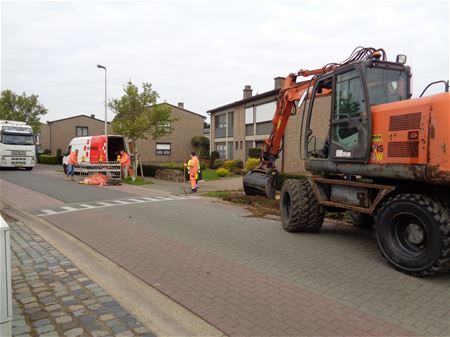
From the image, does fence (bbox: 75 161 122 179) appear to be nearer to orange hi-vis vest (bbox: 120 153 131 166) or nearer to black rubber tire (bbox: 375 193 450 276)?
orange hi-vis vest (bbox: 120 153 131 166)

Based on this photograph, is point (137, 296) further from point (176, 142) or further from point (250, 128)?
point (176, 142)

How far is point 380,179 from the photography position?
250 inches

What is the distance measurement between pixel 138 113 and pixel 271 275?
1923 cm

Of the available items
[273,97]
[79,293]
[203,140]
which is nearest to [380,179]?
[79,293]

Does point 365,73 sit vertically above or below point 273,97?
below

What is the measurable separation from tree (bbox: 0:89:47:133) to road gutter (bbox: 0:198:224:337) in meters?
46.9

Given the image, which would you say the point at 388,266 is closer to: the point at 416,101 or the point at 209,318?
the point at 416,101

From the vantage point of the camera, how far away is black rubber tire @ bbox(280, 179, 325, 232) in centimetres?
777

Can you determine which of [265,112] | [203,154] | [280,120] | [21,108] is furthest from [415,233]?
[21,108]

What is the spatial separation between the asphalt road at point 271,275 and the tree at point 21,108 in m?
44.7

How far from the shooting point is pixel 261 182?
37.6 ft

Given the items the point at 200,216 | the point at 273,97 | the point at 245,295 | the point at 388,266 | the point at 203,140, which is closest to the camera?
the point at 245,295

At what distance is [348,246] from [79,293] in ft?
14.9

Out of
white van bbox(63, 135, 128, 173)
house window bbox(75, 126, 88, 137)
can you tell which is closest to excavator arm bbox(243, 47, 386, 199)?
white van bbox(63, 135, 128, 173)
